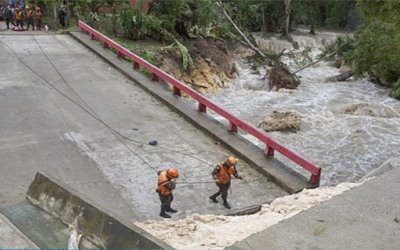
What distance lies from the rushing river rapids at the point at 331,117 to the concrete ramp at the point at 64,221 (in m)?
7.82

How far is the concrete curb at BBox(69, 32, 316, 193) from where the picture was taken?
9077 millimetres

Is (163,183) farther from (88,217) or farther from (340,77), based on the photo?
(340,77)

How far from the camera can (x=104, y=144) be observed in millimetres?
10031

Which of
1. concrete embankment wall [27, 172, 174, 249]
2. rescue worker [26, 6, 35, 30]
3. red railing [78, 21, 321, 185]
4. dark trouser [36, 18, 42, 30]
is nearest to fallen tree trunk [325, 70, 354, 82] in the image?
red railing [78, 21, 321, 185]

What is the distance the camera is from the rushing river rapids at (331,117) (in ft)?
44.2

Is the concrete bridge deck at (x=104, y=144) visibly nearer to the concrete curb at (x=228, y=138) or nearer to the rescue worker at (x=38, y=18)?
the concrete curb at (x=228, y=138)

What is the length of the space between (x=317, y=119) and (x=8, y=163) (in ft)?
36.3

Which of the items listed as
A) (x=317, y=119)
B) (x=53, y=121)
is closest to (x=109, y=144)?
(x=53, y=121)

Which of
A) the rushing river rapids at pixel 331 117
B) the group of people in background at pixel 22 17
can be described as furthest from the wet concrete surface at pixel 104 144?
the group of people in background at pixel 22 17

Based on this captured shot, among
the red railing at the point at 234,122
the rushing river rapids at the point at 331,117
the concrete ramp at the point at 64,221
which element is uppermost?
Result: the concrete ramp at the point at 64,221

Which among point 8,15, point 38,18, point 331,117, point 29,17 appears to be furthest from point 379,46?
point 8,15

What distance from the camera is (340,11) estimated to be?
42531 mm

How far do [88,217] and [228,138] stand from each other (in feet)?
18.5

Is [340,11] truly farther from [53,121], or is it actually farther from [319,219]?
[319,219]
